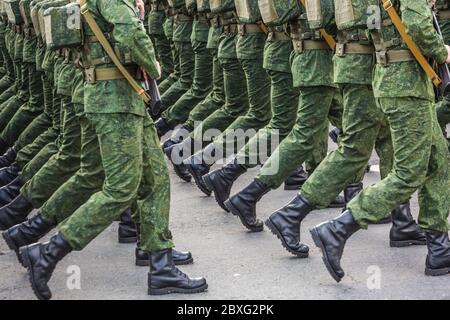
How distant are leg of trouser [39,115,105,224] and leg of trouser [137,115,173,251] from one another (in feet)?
1.61

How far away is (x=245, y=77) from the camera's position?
8.33 metres

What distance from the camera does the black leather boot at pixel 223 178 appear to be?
25.2 ft

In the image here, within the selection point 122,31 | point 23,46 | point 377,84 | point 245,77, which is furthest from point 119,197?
point 23,46

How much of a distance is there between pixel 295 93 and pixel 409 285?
1.85m

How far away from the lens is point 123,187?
5938 mm

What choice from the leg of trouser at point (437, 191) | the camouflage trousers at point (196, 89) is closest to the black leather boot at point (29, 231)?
the leg of trouser at point (437, 191)

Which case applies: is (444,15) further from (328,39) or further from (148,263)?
(148,263)

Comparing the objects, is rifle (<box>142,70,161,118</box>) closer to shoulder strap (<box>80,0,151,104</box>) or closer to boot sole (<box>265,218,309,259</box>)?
shoulder strap (<box>80,0,151,104</box>)

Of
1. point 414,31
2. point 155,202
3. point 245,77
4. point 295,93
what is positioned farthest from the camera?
point 245,77

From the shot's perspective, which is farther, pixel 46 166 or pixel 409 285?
pixel 46 166

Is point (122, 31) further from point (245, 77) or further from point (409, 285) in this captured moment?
point (245, 77)

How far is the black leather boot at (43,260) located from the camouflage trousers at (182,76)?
413cm

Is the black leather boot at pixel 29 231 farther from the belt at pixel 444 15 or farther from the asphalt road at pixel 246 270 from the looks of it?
the belt at pixel 444 15

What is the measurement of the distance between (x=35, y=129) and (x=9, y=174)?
0.53m
